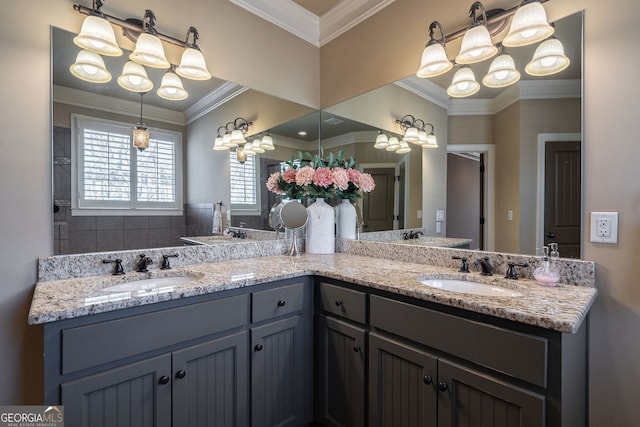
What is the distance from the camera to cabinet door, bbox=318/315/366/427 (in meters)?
1.42

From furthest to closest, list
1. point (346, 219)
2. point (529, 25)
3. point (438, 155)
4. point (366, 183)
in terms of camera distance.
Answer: point (346, 219)
point (366, 183)
point (438, 155)
point (529, 25)

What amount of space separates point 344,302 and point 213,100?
57.6 inches

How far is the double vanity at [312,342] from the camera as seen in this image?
97cm

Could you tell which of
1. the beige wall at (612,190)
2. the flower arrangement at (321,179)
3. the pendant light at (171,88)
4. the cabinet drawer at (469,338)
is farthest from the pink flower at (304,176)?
the beige wall at (612,190)

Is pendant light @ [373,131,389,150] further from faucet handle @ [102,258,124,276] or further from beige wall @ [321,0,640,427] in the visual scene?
faucet handle @ [102,258,124,276]

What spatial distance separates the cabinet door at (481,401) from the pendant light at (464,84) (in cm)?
136

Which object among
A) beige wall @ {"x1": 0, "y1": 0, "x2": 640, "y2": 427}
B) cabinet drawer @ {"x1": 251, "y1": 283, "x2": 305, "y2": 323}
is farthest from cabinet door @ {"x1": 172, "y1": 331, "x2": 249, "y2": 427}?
beige wall @ {"x1": 0, "y1": 0, "x2": 640, "y2": 427}

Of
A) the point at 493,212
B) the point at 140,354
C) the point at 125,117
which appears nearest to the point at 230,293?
the point at 140,354

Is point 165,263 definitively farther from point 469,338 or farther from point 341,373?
point 469,338

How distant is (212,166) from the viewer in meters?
1.99

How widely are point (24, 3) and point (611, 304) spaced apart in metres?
2.71

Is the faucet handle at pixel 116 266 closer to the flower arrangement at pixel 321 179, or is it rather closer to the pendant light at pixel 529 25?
the flower arrangement at pixel 321 179

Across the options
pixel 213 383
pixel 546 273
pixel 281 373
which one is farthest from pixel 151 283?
pixel 546 273

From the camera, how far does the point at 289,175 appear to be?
2.15 m
